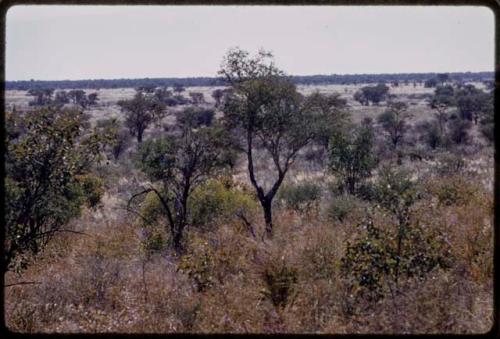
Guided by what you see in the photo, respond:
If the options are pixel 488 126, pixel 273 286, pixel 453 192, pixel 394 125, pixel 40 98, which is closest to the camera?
pixel 273 286

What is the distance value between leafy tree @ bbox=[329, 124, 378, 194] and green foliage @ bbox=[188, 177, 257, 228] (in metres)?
4.66

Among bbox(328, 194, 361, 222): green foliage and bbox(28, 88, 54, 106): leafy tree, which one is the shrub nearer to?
bbox(328, 194, 361, 222): green foliage

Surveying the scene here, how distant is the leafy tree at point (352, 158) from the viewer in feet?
54.2

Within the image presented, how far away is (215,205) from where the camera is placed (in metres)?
12.1

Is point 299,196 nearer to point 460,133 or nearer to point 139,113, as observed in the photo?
point 460,133

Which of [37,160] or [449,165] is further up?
[37,160]

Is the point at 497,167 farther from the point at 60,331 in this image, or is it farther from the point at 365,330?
the point at 60,331

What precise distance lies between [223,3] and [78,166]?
3.11m

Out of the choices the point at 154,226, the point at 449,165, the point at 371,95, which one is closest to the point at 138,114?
the point at 449,165

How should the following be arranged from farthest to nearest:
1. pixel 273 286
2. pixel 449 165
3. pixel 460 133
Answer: pixel 460 133
pixel 449 165
pixel 273 286

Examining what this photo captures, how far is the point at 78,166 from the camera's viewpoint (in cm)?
703

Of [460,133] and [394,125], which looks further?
[394,125]

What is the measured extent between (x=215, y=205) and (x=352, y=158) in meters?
6.12

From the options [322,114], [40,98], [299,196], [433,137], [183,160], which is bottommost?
[299,196]
